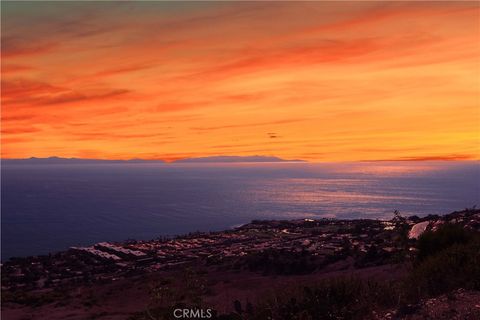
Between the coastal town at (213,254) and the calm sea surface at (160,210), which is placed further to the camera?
the calm sea surface at (160,210)

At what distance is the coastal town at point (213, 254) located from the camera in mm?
31500

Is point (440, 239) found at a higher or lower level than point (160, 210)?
higher

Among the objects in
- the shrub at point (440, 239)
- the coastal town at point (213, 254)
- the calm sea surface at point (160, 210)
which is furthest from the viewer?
the calm sea surface at point (160, 210)

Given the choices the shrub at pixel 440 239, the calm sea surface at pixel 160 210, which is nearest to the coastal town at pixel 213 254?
the shrub at pixel 440 239

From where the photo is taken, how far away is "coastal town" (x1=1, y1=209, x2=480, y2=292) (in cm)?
3150

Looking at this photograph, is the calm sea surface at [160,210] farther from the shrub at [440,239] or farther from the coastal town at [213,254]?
the shrub at [440,239]

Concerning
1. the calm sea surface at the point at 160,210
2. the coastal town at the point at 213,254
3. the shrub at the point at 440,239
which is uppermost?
the shrub at the point at 440,239

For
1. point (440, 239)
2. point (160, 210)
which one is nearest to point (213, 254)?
point (440, 239)

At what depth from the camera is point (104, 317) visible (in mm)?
21609

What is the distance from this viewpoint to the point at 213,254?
42.2 metres

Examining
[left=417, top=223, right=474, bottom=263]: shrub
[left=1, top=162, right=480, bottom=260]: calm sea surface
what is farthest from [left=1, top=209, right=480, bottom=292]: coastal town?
[left=1, top=162, right=480, bottom=260]: calm sea surface

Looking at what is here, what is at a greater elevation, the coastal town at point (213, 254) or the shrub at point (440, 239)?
the shrub at point (440, 239)

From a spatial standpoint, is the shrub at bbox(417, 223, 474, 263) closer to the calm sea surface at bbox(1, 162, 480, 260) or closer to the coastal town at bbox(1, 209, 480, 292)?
the coastal town at bbox(1, 209, 480, 292)

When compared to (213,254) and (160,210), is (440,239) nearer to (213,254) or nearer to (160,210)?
(213,254)
